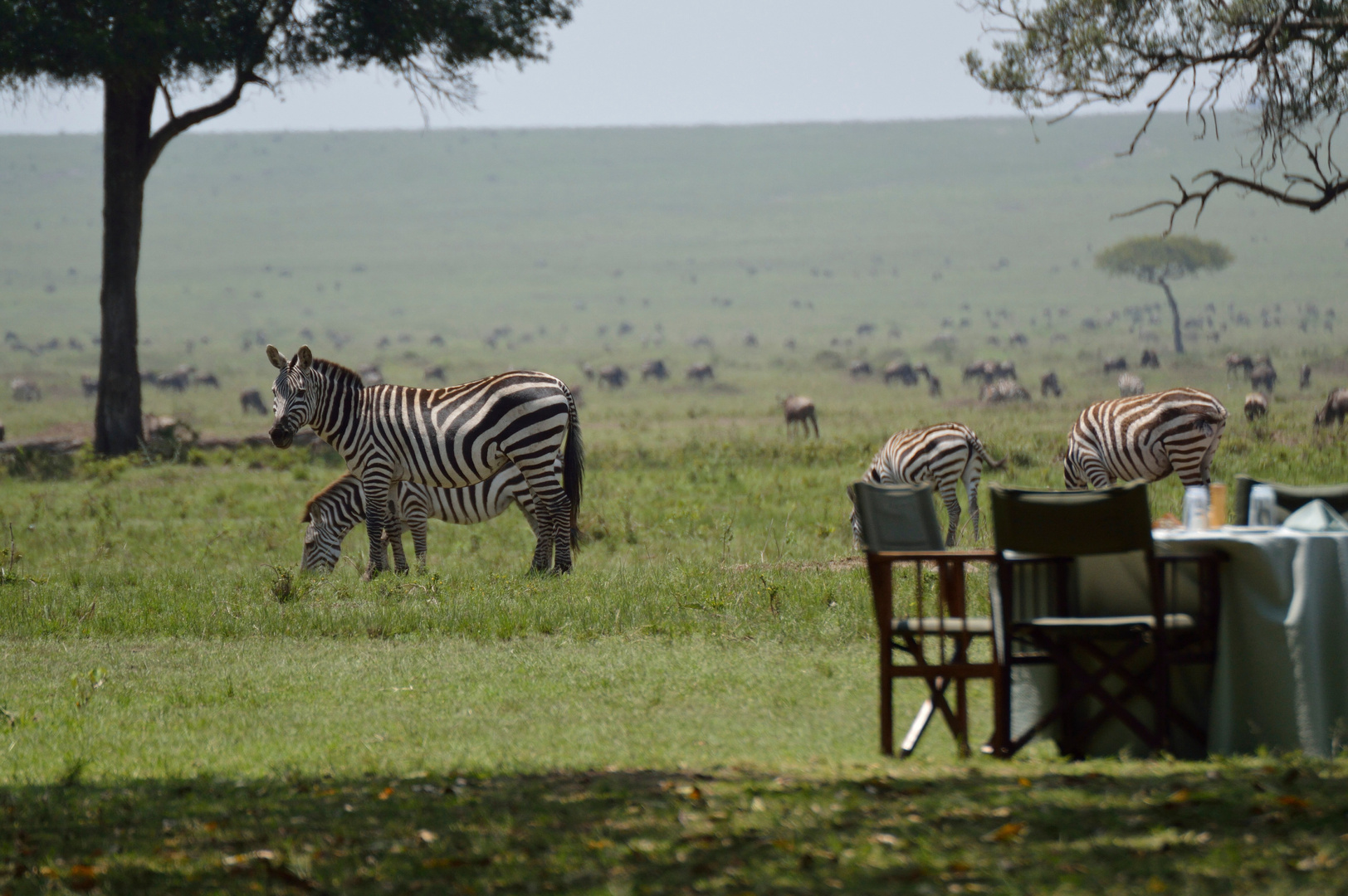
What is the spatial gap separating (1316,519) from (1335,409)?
2352cm

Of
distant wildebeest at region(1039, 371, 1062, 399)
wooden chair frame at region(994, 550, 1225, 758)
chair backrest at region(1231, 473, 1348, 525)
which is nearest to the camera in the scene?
wooden chair frame at region(994, 550, 1225, 758)

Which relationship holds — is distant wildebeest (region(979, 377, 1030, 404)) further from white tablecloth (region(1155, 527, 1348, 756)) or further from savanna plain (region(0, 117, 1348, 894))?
white tablecloth (region(1155, 527, 1348, 756))

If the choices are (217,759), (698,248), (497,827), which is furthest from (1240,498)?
(698,248)

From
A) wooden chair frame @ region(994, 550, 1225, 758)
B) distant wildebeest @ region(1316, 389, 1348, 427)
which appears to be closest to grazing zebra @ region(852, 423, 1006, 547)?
wooden chair frame @ region(994, 550, 1225, 758)

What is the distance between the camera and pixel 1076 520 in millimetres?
5207

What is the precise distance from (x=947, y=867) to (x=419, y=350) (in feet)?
251

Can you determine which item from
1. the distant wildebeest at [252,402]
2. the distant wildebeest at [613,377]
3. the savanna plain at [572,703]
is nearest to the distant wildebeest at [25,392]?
the savanna plain at [572,703]

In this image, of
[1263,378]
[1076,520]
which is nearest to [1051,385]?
[1263,378]

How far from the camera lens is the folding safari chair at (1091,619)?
520 cm

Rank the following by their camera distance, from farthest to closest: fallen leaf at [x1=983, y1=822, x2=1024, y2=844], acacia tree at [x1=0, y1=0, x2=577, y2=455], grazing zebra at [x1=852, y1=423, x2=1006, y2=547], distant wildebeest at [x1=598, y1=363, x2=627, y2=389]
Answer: distant wildebeest at [x1=598, y1=363, x2=627, y2=389]
acacia tree at [x1=0, y1=0, x2=577, y2=455]
grazing zebra at [x1=852, y1=423, x2=1006, y2=547]
fallen leaf at [x1=983, y1=822, x2=1024, y2=844]

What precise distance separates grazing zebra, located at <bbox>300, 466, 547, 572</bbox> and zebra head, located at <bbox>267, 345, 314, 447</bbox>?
111 centimetres

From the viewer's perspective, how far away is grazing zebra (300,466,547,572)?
13789 millimetres

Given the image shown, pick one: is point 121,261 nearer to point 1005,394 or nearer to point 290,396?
point 290,396

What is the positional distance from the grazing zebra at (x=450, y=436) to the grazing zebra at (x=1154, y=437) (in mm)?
5541
